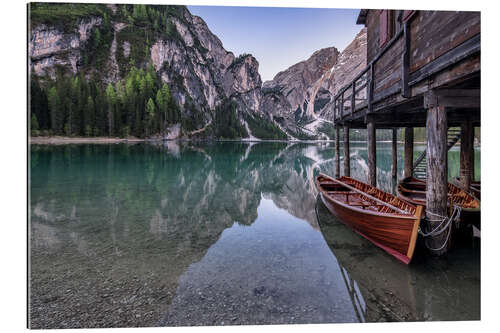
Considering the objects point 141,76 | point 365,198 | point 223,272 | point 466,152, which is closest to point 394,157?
point 466,152

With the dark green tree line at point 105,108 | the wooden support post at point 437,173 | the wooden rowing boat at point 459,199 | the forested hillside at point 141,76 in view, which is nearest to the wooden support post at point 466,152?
the wooden rowing boat at point 459,199

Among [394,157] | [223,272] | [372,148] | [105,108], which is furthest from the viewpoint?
[105,108]

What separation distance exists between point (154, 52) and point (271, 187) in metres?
107

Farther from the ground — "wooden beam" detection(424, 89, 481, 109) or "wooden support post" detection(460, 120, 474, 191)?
"wooden beam" detection(424, 89, 481, 109)

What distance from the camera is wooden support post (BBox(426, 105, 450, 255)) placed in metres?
6.08

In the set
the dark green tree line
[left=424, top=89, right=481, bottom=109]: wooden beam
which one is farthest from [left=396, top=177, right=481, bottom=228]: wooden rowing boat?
the dark green tree line

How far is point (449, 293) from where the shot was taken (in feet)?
16.3

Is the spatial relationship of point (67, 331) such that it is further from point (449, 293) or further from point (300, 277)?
point (449, 293)

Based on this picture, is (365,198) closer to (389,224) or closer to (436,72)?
(389,224)

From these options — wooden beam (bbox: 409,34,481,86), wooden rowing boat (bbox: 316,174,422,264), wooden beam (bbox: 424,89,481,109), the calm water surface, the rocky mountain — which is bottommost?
the calm water surface

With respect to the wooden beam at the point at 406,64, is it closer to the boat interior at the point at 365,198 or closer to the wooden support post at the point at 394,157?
the boat interior at the point at 365,198

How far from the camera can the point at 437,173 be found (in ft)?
20.4

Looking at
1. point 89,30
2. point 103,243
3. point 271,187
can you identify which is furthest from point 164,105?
point 103,243

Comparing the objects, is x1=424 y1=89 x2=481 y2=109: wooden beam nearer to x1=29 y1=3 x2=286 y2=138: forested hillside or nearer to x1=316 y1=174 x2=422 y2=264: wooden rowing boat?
x1=316 y1=174 x2=422 y2=264: wooden rowing boat
